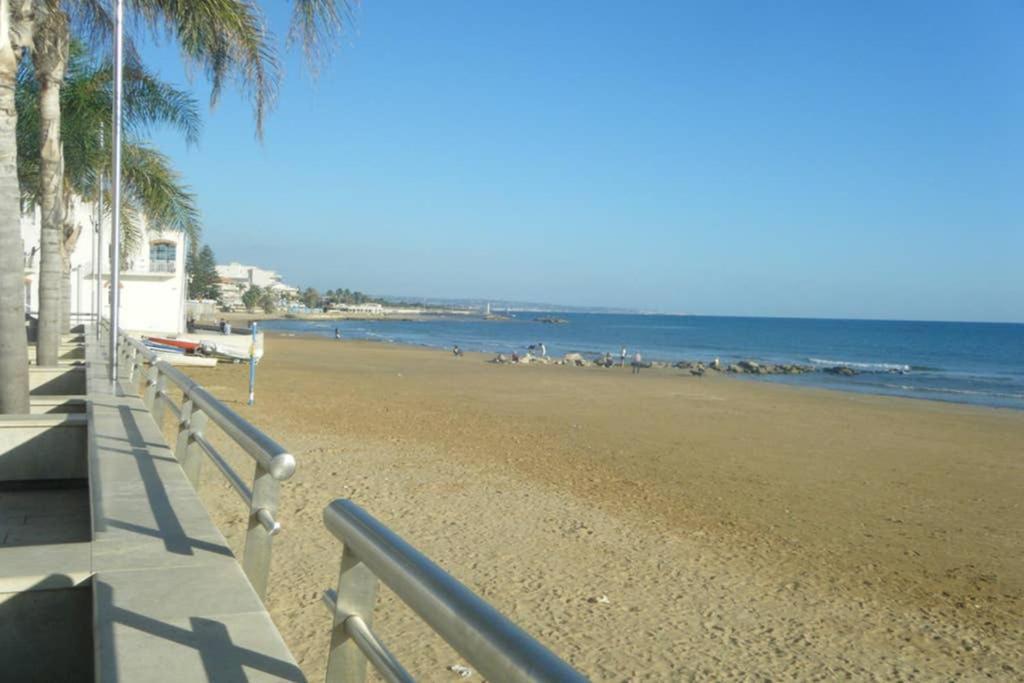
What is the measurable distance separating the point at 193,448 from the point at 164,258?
32.6 metres

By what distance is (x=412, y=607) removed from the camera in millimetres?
2033

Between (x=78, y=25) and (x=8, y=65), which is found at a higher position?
(x=78, y=25)

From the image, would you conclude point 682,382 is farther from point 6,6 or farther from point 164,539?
point 164,539

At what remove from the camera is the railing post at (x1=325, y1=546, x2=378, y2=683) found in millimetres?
2545

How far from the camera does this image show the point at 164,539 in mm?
4418

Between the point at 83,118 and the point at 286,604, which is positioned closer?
the point at 286,604

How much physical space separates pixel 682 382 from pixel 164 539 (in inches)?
1412

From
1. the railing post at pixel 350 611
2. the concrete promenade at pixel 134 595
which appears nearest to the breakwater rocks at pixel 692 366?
the concrete promenade at pixel 134 595

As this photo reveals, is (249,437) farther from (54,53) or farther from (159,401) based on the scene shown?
(54,53)

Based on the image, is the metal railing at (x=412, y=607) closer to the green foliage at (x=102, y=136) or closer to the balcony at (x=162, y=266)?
the green foliage at (x=102, y=136)

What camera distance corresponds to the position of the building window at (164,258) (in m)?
35.9

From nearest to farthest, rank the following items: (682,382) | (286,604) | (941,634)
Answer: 1. (286,604)
2. (941,634)
3. (682,382)

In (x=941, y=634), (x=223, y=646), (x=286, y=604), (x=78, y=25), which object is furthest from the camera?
(x=78, y=25)

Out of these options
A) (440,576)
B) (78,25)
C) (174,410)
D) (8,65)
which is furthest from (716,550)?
(78,25)
